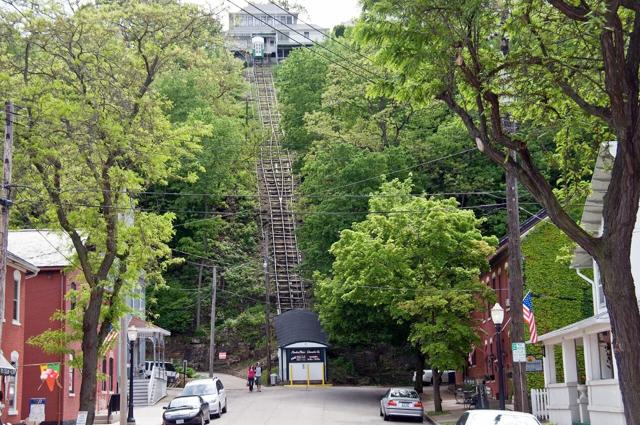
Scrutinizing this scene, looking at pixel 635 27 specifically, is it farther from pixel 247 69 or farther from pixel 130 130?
pixel 247 69

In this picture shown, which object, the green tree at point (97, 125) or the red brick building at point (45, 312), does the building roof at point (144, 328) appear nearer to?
the red brick building at point (45, 312)

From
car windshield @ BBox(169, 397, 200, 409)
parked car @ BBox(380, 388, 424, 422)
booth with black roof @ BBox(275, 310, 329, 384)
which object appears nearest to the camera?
car windshield @ BBox(169, 397, 200, 409)

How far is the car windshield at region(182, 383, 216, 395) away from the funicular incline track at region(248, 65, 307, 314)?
29.4 metres

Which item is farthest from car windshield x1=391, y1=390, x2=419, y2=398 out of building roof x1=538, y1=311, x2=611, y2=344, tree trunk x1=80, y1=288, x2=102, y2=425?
tree trunk x1=80, y1=288, x2=102, y2=425

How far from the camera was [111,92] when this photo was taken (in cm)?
2769

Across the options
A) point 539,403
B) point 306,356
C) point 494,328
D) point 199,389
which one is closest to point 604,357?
point 539,403

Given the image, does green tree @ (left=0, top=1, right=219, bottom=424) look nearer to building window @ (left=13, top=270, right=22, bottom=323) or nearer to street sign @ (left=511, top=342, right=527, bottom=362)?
building window @ (left=13, top=270, right=22, bottom=323)

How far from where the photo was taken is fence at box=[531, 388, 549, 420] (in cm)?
3447

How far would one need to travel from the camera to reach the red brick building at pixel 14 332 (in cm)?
3212

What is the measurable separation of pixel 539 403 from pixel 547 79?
73.0 ft

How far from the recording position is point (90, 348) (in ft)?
91.7

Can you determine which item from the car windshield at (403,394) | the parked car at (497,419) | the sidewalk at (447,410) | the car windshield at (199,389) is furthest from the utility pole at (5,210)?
the car windshield at (403,394)

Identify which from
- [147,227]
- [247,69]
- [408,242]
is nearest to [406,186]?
[408,242]

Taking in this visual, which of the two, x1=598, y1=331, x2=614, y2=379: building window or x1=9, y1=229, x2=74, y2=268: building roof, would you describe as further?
x1=9, y1=229, x2=74, y2=268: building roof
